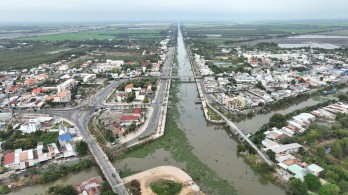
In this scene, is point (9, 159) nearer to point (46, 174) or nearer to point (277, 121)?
point (46, 174)

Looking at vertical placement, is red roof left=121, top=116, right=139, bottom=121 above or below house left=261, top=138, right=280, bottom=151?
above

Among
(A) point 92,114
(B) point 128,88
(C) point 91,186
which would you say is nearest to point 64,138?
(A) point 92,114

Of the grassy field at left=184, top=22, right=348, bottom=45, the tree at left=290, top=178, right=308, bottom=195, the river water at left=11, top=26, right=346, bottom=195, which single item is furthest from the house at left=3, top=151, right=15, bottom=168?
the grassy field at left=184, top=22, right=348, bottom=45

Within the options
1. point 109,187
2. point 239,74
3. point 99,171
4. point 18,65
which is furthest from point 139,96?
point 18,65

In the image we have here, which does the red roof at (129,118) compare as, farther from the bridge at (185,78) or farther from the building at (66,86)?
the bridge at (185,78)

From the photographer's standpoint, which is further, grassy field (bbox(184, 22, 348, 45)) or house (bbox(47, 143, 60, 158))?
grassy field (bbox(184, 22, 348, 45))

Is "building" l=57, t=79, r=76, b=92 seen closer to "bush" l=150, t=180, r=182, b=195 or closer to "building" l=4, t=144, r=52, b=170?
"building" l=4, t=144, r=52, b=170
